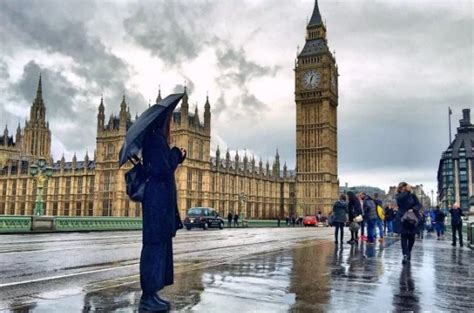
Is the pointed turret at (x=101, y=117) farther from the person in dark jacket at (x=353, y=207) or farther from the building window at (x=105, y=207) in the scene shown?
the person in dark jacket at (x=353, y=207)

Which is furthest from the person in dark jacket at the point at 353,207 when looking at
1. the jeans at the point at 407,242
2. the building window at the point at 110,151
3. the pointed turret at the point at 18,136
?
the pointed turret at the point at 18,136

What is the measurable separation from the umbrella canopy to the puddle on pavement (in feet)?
4.99

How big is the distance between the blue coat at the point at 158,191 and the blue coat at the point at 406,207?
647 cm

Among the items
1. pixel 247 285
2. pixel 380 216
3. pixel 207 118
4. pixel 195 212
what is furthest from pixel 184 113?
pixel 247 285

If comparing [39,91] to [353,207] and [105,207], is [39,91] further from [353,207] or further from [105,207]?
[353,207]

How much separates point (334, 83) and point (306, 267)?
85762mm

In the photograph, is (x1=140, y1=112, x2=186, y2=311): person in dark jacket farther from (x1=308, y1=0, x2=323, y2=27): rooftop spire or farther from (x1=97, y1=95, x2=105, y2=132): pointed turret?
(x1=308, y1=0, x2=323, y2=27): rooftop spire

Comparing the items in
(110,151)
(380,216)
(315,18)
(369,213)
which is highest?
(315,18)

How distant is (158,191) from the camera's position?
15.5ft

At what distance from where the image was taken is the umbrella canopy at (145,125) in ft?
15.0

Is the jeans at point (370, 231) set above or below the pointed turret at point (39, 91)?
below

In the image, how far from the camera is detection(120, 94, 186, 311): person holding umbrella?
4.59m

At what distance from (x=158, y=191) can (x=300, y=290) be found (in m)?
2.20

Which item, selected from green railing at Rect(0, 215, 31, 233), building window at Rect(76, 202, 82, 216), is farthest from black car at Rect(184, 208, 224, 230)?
building window at Rect(76, 202, 82, 216)
